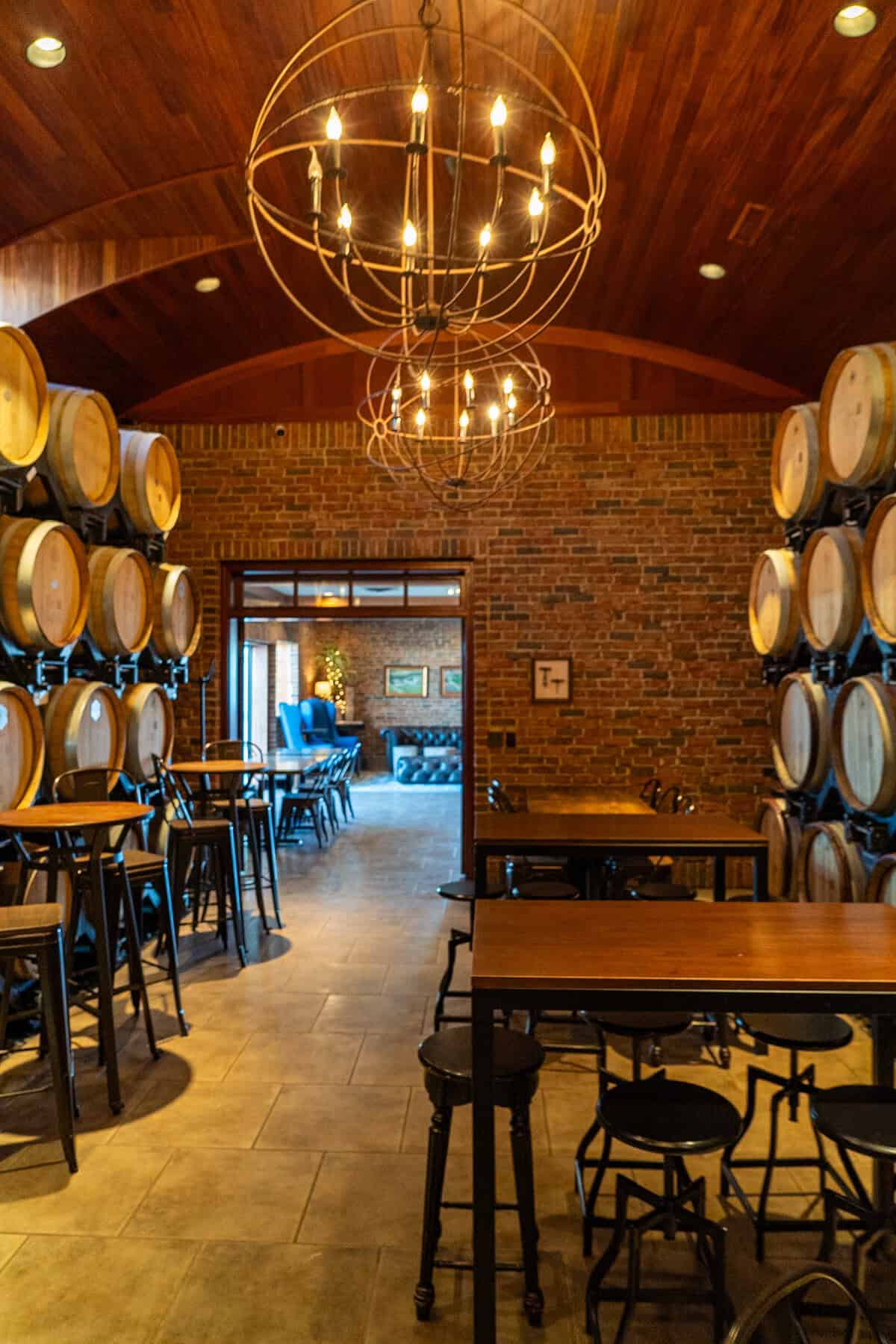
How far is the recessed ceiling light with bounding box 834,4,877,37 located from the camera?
3002mm

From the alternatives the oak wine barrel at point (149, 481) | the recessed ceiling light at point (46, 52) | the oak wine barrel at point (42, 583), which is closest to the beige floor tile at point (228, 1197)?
the oak wine barrel at point (42, 583)

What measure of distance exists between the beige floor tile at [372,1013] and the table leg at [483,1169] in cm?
202

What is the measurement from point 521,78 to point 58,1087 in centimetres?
404

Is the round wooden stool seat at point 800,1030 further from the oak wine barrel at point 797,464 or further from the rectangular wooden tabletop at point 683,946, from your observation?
the oak wine barrel at point 797,464

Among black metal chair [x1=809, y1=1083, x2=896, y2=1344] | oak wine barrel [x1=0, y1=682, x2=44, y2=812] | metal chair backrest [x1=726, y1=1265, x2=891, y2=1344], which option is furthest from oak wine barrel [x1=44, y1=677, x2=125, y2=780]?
metal chair backrest [x1=726, y1=1265, x2=891, y2=1344]

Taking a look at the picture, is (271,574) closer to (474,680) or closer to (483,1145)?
(474,680)

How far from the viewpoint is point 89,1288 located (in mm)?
2193

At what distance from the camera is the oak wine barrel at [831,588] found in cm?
396

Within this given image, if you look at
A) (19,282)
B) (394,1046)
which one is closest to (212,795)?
(394,1046)

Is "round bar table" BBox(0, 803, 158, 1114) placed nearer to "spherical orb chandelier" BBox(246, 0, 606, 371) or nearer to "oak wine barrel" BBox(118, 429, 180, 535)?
"spherical orb chandelier" BBox(246, 0, 606, 371)

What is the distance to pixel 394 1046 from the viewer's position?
143 inches

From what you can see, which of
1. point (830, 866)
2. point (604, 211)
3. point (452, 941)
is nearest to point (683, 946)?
point (452, 941)

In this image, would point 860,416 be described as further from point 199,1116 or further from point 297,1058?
point 199,1116

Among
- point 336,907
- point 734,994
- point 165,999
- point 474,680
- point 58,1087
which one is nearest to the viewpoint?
point 734,994
